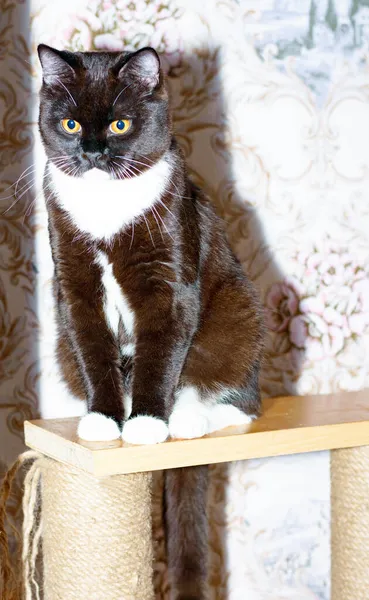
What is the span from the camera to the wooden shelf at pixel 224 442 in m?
1.05

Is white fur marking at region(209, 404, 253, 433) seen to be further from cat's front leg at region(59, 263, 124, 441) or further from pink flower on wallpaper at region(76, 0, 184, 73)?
pink flower on wallpaper at region(76, 0, 184, 73)

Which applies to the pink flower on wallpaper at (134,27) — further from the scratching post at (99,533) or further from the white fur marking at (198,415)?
the scratching post at (99,533)

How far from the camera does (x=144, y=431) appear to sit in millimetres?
1062

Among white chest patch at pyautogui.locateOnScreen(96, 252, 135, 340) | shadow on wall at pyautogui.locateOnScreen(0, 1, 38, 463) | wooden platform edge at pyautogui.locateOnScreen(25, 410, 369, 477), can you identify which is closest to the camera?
wooden platform edge at pyautogui.locateOnScreen(25, 410, 369, 477)

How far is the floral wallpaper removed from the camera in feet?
5.05

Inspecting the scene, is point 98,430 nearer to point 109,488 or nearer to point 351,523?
point 109,488

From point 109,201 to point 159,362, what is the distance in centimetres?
25

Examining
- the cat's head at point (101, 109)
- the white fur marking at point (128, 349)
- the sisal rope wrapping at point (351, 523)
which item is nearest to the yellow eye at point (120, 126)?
the cat's head at point (101, 109)

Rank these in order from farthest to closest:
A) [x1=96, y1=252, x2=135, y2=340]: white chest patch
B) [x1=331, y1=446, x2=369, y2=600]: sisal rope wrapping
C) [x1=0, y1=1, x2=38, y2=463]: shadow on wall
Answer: [x1=0, y1=1, x2=38, y2=463]: shadow on wall < [x1=331, y1=446, x2=369, y2=600]: sisal rope wrapping < [x1=96, y1=252, x2=135, y2=340]: white chest patch

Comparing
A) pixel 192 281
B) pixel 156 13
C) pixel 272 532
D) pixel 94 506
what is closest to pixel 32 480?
pixel 94 506

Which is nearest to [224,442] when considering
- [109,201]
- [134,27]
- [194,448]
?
[194,448]

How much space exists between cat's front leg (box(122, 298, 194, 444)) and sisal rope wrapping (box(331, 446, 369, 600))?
383 millimetres

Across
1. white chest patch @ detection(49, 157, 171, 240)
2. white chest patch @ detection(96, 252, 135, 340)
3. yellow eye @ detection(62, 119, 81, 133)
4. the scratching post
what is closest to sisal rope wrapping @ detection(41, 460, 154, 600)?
the scratching post

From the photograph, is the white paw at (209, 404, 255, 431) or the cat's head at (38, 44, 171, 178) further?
the white paw at (209, 404, 255, 431)
